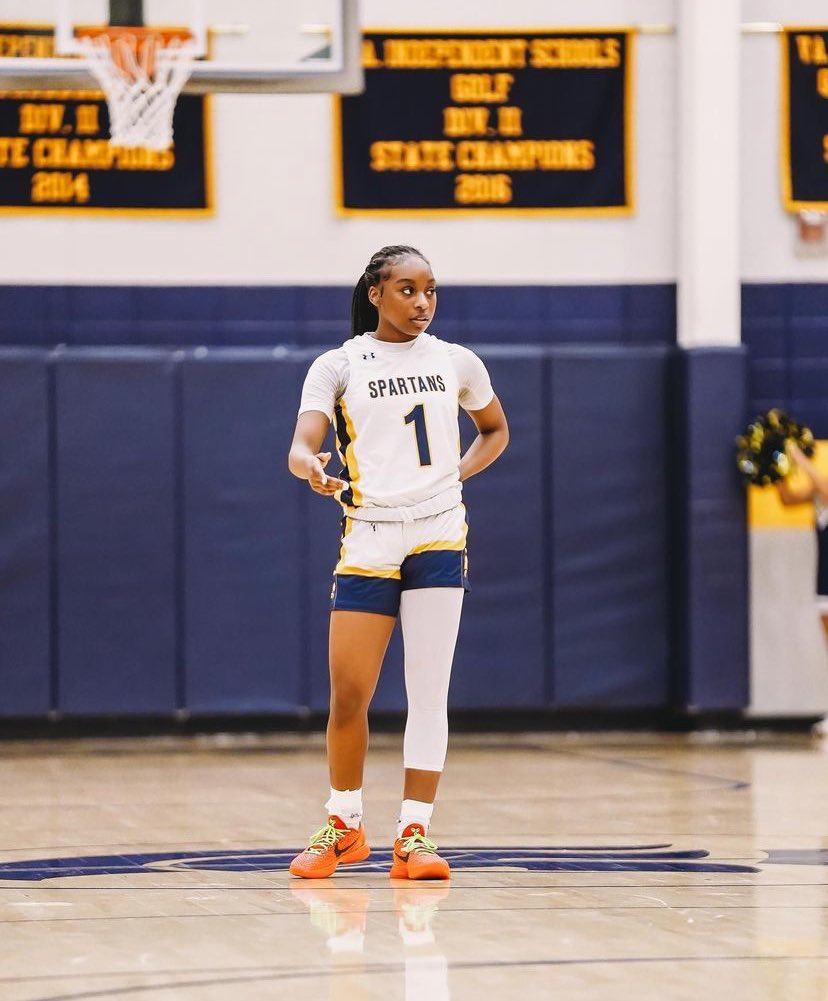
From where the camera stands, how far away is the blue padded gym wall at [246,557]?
31.2 ft

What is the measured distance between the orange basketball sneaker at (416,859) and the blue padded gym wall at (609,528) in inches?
198

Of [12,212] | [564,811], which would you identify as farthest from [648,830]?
[12,212]

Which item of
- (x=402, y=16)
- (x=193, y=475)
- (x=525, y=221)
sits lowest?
(x=193, y=475)

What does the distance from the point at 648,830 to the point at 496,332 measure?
4.68 metres

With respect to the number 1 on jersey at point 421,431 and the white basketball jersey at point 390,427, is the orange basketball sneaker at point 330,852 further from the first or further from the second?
the number 1 on jersey at point 421,431

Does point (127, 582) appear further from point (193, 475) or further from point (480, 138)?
point (480, 138)

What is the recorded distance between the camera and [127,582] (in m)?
9.49

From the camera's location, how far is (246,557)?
952 cm

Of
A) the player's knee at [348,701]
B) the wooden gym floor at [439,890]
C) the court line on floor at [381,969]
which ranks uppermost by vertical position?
the player's knee at [348,701]

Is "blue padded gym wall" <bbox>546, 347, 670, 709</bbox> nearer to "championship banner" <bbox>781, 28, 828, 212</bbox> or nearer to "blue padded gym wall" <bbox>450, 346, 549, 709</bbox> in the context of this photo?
"blue padded gym wall" <bbox>450, 346, 549, 709</bbox>

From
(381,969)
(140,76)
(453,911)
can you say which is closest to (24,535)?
(140,76)

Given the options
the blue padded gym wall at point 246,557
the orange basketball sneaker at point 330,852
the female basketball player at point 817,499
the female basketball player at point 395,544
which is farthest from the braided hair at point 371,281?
the blue padded gym wall at point 246,557

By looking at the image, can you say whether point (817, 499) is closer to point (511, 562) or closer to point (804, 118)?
point (511, 562)

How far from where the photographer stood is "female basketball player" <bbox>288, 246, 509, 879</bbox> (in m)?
4.70
